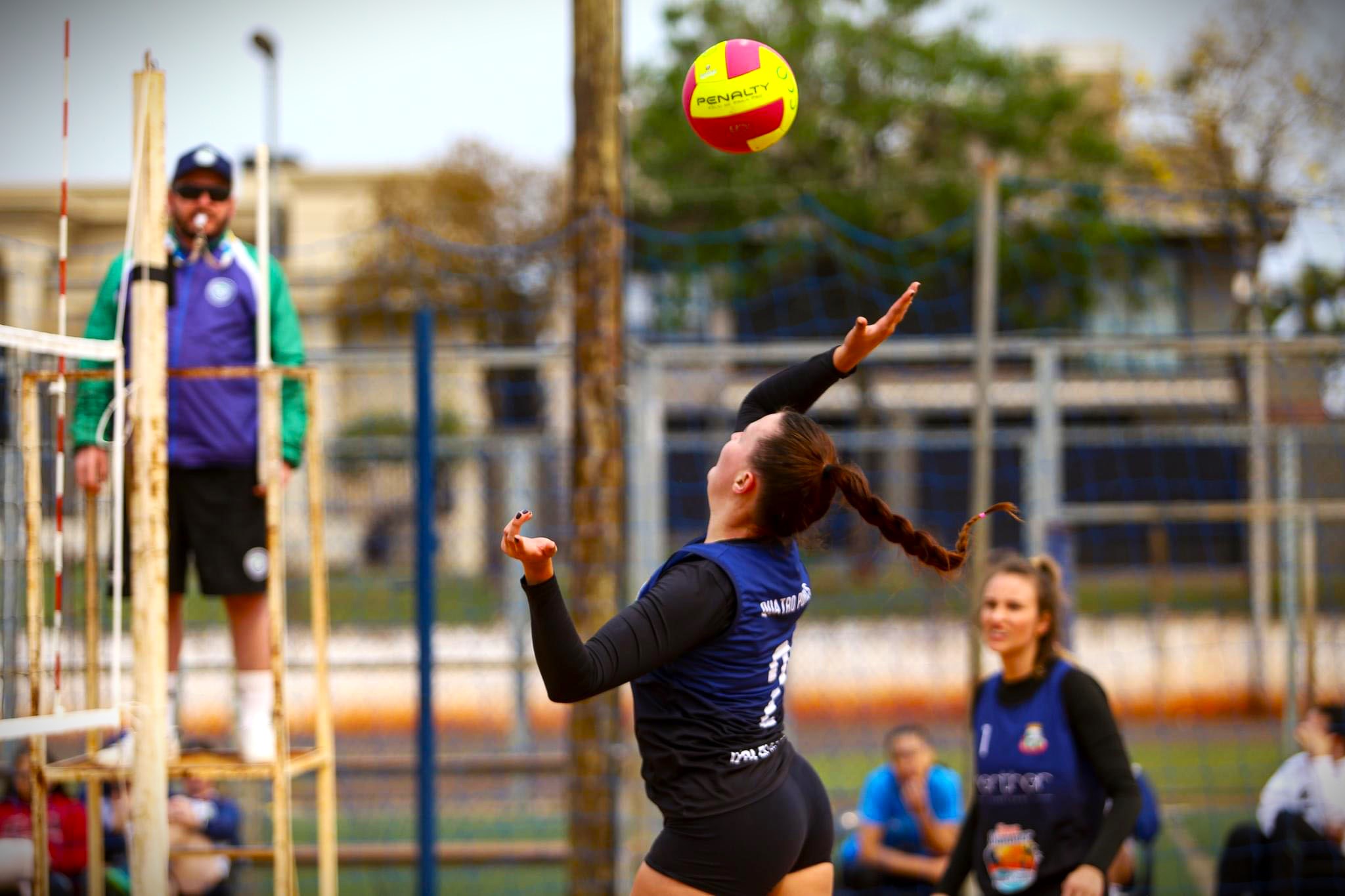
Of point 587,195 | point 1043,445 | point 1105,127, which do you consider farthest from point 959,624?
point 1105,127

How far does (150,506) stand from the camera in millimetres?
3412

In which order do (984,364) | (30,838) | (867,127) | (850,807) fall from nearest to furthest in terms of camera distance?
(984,364)
(30,838)
(850,807)
(867,127)

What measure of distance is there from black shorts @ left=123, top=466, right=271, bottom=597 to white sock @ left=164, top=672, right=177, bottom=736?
1.12ft

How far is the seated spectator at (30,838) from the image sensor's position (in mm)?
5434

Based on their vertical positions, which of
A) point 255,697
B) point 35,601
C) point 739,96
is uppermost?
point 739,96

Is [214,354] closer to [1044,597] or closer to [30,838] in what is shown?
[1044,597]

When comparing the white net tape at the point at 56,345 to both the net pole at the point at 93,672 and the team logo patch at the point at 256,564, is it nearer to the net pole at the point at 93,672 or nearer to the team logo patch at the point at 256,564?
the net pole at the point at 93,672

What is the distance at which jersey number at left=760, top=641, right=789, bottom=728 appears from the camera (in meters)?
2.81

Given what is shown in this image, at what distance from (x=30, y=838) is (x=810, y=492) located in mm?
4562

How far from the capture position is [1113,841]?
11.4 ft

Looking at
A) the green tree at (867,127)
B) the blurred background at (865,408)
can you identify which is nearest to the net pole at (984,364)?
the blurred background at (865,408)

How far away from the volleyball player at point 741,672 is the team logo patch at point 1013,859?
1.03m

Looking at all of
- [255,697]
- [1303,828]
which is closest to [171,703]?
[255,697]

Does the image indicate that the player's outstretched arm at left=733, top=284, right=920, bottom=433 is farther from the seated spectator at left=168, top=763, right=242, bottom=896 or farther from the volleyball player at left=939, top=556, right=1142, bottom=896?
the seated spectator at left=168, top=763, right=242, bottom=896
